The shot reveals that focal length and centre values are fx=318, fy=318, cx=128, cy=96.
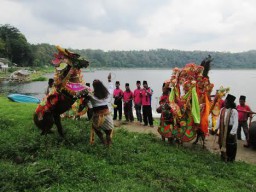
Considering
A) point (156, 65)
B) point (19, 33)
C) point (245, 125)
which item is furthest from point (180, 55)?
point (245, 125)

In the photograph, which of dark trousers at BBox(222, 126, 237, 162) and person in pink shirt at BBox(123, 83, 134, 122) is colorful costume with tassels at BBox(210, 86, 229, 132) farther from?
person in pink shirt at BBox(123, 83, 134, 122)

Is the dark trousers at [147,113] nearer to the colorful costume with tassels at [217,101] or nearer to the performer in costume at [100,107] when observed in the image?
the colorful costume with tassels at [217,101]

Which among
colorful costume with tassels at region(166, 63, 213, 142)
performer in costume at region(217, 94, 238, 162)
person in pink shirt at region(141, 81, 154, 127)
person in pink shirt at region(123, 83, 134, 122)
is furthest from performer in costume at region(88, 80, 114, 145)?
person in pink shirt at region(123, 83, 134, 122)

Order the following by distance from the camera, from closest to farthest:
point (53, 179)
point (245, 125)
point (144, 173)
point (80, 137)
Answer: point (53, 179)
point (144, 173)
point (80, 137)
point (245, 125)

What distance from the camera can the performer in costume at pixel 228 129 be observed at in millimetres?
9273

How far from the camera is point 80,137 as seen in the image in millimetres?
10039

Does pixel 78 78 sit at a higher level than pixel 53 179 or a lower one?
higher

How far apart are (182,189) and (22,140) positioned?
4.88 m

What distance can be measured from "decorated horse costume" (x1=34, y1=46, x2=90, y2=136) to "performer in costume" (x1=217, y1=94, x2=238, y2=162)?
414cm

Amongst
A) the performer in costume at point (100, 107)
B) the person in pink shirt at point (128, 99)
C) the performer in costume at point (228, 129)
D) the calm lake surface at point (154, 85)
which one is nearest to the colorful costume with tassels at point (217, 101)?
the performer in costume at point (228, 129)

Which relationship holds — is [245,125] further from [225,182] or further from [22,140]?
[22,140]

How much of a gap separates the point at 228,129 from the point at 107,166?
3.97 meters

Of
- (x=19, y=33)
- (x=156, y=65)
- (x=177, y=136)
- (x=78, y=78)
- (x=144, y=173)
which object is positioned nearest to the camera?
(x=144, y=173)

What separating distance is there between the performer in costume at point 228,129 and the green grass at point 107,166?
361 mm
